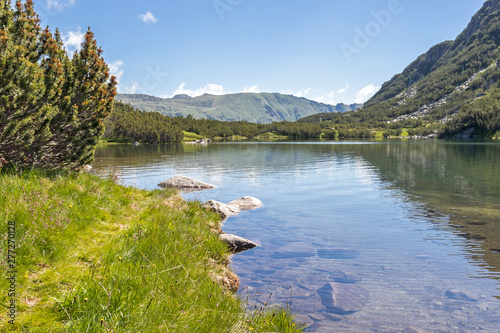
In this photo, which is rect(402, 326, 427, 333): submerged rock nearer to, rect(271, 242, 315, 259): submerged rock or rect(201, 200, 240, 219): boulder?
rect(271, 242, 315, 259): submerged rock

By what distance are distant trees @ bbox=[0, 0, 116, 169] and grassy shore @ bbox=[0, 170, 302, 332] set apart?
172cm

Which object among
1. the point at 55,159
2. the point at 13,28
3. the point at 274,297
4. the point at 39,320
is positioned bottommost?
the point at 274,297

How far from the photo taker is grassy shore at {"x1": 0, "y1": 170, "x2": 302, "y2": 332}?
5.32 m

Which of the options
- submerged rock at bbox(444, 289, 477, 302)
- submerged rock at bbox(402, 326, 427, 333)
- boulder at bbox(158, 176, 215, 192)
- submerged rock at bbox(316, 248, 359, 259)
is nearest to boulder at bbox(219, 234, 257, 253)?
submerged rock at bbox(316, 248, 359, 259)

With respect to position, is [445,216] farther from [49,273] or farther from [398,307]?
[49,273]

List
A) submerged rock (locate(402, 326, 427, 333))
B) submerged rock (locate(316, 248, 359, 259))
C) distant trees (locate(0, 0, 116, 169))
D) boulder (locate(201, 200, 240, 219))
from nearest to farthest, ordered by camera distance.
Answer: submerged rock (locate(402, 326, 427, 333)), distant trees (locate(0, 0, 116, 169)), submerged rock (locate(316, 248, 359, 259)), boulder (locate(201, 200, 240, 219))

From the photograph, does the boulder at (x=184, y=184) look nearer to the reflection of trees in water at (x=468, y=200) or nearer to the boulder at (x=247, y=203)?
the boulder at (x=247, y=203)

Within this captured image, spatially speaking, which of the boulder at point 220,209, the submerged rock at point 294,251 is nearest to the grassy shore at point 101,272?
the submerged rock at point 294,251

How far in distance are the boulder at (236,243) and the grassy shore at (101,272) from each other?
7.44 feet

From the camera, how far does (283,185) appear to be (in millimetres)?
35969

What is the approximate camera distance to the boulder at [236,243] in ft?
48.5

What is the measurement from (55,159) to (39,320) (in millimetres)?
12266

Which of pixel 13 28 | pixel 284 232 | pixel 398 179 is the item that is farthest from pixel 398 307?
pixel 398 179

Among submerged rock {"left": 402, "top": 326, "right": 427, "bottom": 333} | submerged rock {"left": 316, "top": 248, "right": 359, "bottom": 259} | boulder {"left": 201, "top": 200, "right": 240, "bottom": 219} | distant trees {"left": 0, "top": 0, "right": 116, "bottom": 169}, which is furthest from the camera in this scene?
boulder {"left": 201, "top": 200, "right": 240, "bottom": 219}
